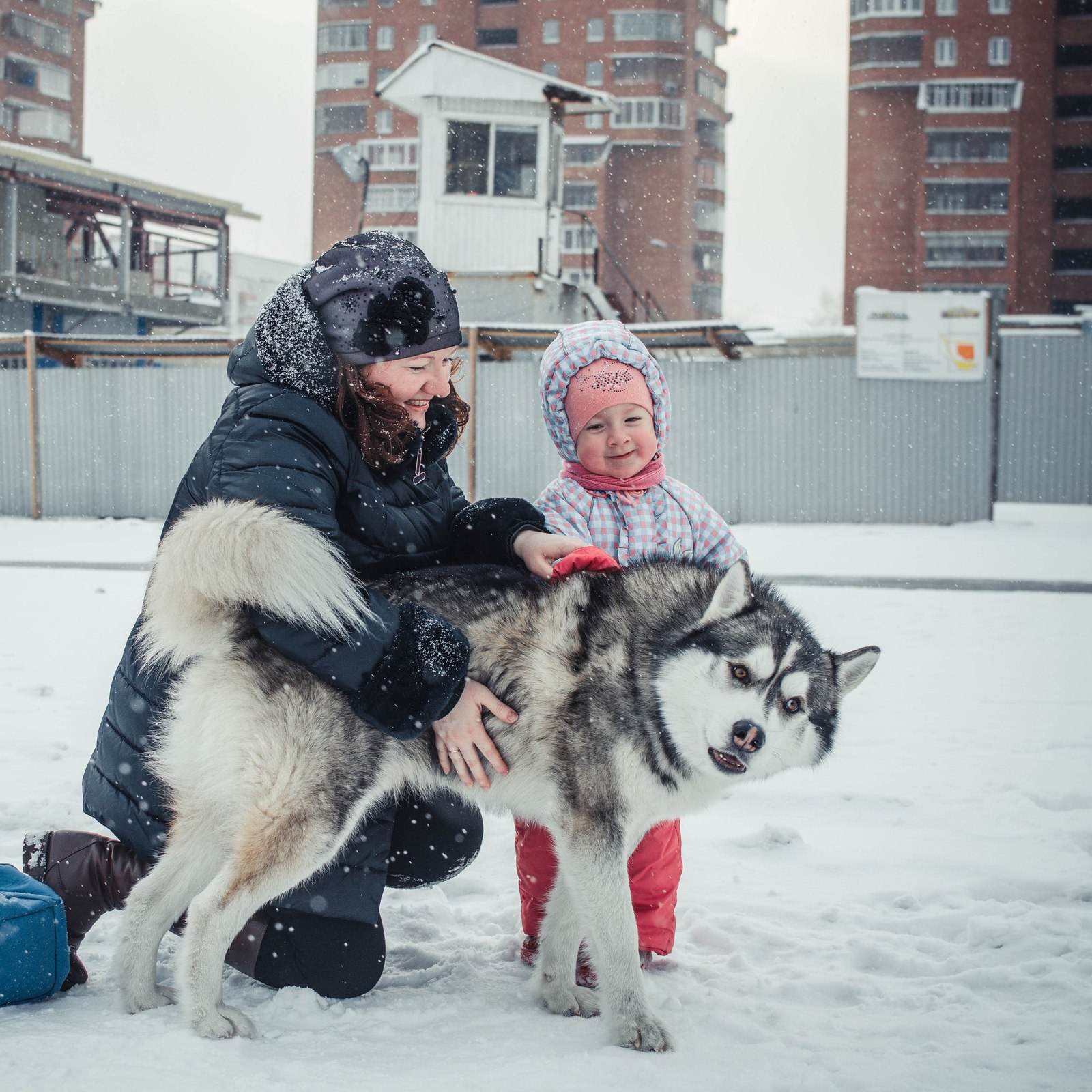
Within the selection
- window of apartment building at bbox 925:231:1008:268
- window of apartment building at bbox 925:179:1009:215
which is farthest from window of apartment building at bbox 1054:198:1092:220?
window of apartment building at bbox 925:231:1008:268

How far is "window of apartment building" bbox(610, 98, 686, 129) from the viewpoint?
46.5m

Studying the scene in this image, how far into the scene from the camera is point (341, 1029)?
2258mm

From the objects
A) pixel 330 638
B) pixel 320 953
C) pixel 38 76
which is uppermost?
pixel 38 76

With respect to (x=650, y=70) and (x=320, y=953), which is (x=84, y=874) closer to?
(x=320, y=953)

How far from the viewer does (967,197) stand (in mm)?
39281

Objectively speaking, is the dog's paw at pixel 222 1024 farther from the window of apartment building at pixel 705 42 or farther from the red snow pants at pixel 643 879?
the window of apartment building at pixel 705 42

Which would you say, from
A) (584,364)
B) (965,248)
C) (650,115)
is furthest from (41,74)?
(584,364)

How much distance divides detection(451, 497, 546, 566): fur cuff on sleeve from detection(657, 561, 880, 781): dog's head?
2.00 ft

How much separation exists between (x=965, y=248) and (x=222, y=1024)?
42450mm

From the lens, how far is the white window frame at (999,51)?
3959cm

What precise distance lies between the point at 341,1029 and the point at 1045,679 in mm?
4668

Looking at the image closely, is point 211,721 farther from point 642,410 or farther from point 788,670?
point 642,410

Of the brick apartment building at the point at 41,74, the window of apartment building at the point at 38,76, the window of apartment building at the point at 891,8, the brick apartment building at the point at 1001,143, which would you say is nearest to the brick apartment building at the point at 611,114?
the window of apartment building at the point at 891,8

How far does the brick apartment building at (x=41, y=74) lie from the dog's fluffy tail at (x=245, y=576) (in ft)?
172
